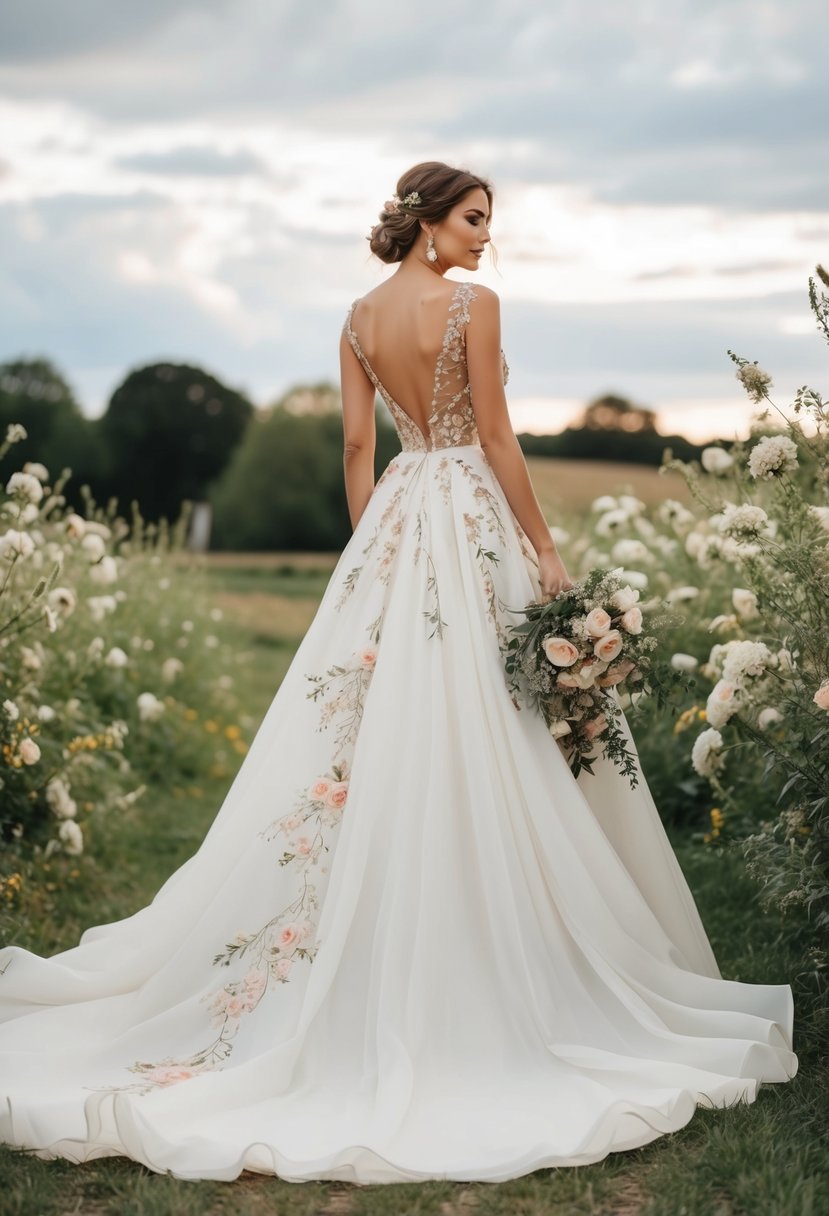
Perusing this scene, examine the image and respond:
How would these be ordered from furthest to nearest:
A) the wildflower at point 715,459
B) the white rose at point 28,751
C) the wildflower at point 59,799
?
1. the wildflower at point 715,459
2. the wildflower at point 59,799
3. the white rose at point 28,751

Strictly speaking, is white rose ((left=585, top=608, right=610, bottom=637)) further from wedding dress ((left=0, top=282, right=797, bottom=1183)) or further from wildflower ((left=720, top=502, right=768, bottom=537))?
wildflower ((left=720, top=502, right=768, bottom=537))

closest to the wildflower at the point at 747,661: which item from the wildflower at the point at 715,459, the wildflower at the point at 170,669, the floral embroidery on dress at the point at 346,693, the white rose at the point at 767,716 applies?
the white rose at the point at 767,716

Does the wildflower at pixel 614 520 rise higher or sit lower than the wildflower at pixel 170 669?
higher

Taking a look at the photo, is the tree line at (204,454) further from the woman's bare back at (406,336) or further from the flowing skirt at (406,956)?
the flowing skirt at (406,956)

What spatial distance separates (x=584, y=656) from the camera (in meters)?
3.72

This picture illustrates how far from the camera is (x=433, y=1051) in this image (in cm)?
339

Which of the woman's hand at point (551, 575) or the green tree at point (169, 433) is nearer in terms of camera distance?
the woman's hand at point (551, 575)

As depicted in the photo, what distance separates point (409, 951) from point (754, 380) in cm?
194

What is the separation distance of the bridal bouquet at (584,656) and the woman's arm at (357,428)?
80cm

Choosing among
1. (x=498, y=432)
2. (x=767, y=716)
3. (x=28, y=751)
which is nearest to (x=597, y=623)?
(x=498, y=432)

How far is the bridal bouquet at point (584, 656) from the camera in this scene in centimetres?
368

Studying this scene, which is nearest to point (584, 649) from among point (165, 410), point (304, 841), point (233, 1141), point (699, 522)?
point (304, 841)

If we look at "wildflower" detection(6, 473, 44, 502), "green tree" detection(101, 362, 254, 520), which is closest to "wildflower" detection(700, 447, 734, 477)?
"wildflower" detection(6, 473, 44, 502)

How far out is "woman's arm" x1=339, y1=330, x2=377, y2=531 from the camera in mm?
4211
